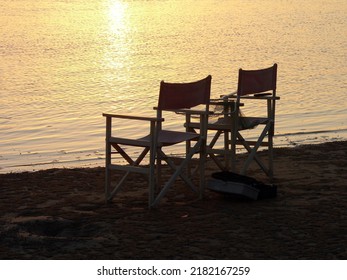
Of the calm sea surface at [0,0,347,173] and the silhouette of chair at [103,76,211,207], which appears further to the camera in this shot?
the calm sea surface at [0,0,347,173]

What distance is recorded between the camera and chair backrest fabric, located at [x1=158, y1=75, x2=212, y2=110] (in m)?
7.49

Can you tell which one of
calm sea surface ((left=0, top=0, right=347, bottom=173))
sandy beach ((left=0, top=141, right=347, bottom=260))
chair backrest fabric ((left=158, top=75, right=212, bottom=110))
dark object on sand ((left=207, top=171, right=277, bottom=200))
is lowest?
calm sea surface ((left=0, top=0, right=347, bottom=173))

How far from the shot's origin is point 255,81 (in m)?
8.34

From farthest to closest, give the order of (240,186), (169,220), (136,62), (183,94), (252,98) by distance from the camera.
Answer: (136,62)
(252,98)
(240,186)
(183,94)
(169,220)

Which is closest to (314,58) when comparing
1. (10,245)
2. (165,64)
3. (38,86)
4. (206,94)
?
(165,64)

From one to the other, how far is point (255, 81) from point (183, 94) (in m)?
1.01

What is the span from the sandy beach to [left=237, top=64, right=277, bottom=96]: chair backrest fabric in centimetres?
86

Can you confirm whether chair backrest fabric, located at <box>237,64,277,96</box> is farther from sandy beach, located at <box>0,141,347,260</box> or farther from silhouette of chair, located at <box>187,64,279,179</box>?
sandy beach, located at <box>0,141,347,260</box>

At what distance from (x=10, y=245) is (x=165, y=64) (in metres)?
11.5

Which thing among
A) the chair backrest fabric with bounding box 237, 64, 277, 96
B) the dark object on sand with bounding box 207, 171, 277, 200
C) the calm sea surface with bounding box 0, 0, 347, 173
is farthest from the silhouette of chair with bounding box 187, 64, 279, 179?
the calm sea surface with bounding box 0, 0, 347, 173

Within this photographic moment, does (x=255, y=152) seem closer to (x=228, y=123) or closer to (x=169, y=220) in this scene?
(x=228, y=123)

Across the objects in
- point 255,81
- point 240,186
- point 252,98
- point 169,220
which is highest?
point 255,81

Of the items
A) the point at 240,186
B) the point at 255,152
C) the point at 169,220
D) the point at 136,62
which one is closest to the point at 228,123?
the point at 255,152

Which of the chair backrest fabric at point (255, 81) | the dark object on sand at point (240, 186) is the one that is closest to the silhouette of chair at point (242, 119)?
the chair backrest fabric at point (255, 81)
